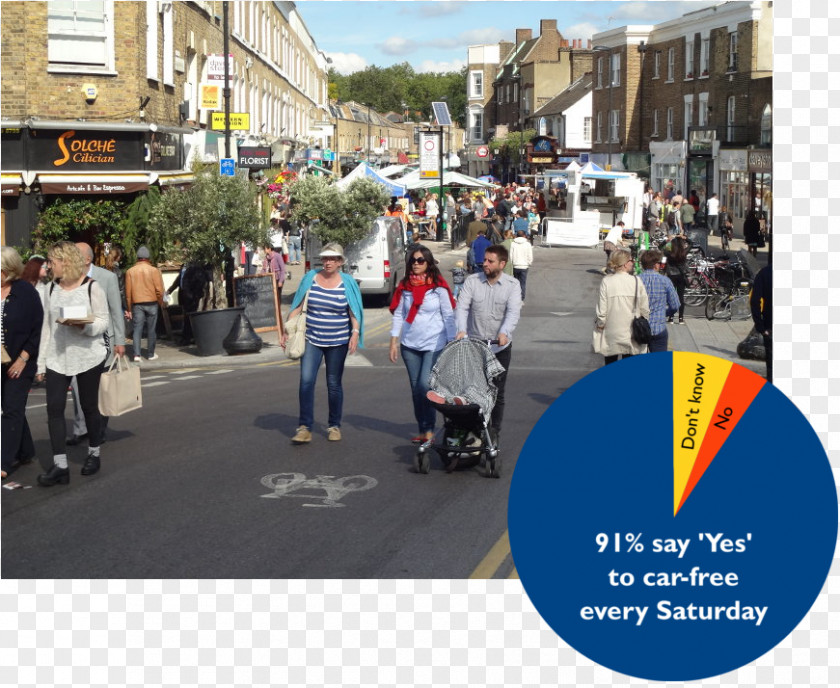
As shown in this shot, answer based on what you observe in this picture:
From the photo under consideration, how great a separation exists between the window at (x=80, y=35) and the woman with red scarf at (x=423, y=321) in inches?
528

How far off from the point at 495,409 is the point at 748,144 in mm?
38307

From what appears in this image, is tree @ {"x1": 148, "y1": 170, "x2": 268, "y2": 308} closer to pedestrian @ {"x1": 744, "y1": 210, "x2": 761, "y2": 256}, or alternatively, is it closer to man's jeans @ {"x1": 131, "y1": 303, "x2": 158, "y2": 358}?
man's jeans @ {"x1": 131, "y1": 303, "x2": 158, "y2": 358}

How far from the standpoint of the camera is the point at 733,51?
156 ft

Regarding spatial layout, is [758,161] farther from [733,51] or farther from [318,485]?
[318,485]

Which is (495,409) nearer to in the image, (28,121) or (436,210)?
(28,121)

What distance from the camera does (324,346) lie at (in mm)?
9977

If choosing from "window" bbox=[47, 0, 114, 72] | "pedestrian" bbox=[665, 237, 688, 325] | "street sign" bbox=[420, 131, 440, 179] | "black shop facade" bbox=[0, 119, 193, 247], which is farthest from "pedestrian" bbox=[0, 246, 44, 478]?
"street sign" bbox=[420, 131, 440, 179]

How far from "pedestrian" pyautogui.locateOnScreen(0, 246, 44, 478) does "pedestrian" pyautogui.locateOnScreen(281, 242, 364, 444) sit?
236 centimetres

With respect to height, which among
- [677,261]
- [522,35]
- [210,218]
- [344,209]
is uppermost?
[522,35]

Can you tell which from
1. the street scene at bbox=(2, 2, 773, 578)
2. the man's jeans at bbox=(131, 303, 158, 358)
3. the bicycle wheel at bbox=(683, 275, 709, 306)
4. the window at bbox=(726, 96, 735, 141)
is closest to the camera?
the street scene at bbox=(2, 2, 773, 578)

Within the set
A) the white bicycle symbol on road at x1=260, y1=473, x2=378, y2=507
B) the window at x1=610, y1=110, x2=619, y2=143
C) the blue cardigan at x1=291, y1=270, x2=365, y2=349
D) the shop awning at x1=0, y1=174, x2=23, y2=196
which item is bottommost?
the white bicycle symbol on road at x1=260, y1=473, x2=378, y2=507

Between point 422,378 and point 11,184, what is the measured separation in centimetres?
1294

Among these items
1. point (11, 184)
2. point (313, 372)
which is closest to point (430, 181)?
point (11, 184)

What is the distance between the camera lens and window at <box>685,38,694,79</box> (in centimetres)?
5225
